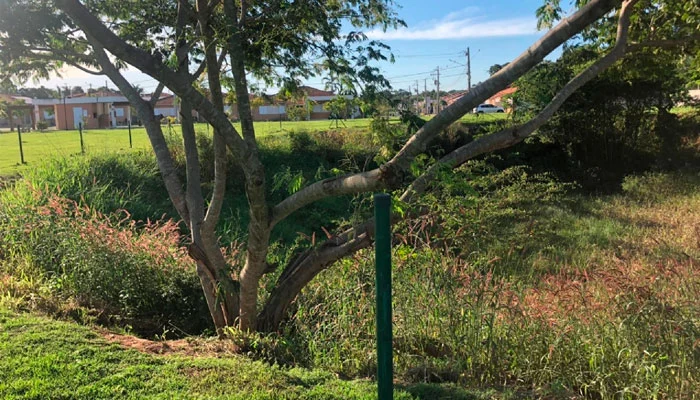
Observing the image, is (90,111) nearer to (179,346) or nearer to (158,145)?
(158,145)

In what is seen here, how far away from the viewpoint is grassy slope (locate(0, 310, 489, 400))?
335 centimetres

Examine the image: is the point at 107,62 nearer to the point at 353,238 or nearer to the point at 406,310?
the point at 353,238

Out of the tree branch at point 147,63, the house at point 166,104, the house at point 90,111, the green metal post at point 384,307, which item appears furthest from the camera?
the house at point 90,111

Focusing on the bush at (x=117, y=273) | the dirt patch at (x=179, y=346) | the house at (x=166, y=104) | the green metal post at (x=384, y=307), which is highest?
the house at (x=166, y=104)

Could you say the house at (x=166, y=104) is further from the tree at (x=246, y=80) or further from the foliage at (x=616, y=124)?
the foliage at (x=616, y=124)

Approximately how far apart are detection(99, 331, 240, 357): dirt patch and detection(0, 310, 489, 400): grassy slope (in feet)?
0.44

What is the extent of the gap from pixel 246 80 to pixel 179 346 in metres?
2.38

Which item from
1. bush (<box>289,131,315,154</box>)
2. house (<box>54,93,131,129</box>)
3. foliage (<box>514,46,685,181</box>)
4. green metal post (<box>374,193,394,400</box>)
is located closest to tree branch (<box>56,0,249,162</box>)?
green metal post (<box>374,193,394,400</box>)

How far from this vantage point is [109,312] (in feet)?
17.1

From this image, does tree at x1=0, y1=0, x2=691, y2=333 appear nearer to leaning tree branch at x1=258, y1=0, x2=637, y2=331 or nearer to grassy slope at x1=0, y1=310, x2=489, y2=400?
leaning tree branch at x1=258, y1=0, x2=637, y2=331

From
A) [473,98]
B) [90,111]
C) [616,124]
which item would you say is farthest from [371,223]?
→ [90,111]

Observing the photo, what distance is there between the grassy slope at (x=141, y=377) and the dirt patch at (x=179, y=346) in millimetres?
134

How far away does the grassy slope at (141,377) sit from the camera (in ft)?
11.0

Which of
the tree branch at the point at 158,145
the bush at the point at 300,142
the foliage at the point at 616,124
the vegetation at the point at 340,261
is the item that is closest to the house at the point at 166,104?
the tree branch at the point at 158,145
